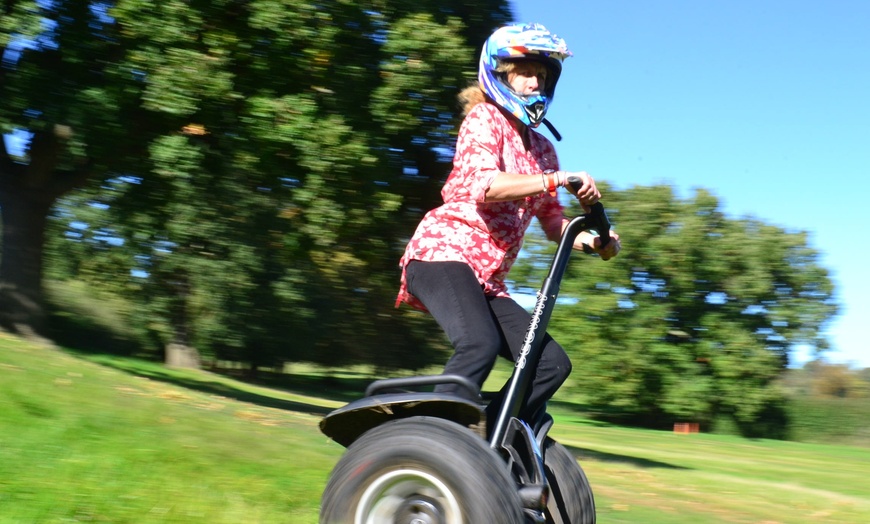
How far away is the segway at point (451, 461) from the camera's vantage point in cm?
321

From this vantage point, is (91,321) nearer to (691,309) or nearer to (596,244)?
(691,309)

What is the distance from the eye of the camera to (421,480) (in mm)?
3309

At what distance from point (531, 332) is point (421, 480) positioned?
2.63ft

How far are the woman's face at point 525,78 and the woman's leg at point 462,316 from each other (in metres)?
0.82

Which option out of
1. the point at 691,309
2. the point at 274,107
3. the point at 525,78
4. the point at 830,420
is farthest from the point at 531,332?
the point at 830,420

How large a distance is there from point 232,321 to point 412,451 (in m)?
34.1

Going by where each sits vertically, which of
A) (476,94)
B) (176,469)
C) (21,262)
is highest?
(476,94)

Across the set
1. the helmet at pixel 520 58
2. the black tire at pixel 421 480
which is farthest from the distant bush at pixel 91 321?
the black tire at pixel 421 480

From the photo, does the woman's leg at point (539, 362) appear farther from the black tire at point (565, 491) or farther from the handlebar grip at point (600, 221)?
the handlebar grip at point (600, 221)

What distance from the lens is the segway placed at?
321 cm

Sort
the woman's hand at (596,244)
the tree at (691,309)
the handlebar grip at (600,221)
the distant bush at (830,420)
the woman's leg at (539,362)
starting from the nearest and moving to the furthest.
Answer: the woman's leg at (539,362), the handlebar grip at (600,221), the woman's hand at (596,244), the tree at (691,309), the distant bush at (830,420)

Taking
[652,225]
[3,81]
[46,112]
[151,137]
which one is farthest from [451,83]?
[652,225]

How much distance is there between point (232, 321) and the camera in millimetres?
36438

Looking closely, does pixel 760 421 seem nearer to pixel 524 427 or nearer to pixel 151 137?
pixel 151 137
